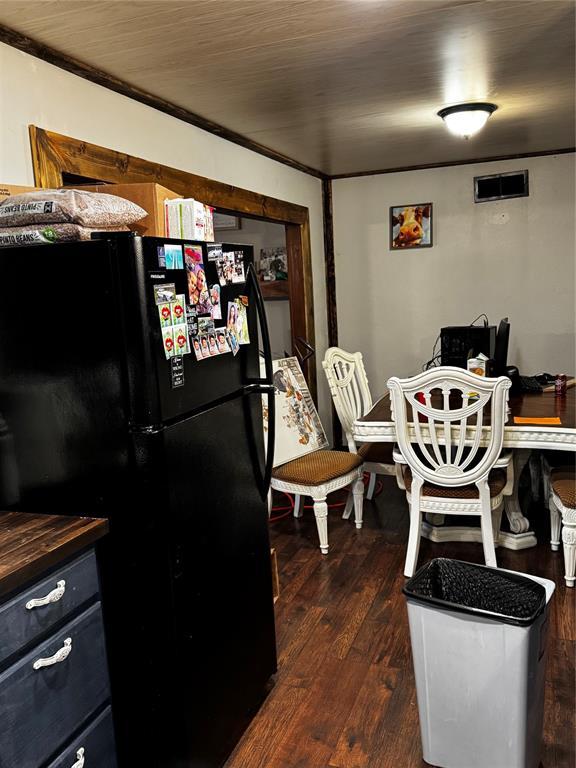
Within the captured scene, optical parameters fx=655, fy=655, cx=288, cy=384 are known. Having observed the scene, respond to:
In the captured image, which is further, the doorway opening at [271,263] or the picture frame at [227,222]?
the picture frame at [227,222]

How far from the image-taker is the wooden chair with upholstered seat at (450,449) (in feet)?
9.70

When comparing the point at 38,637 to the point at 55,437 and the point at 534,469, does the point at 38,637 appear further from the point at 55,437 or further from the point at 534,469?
the point at 534,469

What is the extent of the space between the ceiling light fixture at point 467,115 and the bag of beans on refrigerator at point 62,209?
2253 mm

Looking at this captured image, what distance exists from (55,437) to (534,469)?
3255mm

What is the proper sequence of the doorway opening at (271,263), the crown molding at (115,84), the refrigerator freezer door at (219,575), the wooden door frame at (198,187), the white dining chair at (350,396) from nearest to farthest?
1. the refrigerator freezer door at (219,575)
2. the crown molding at (115,84)
3. the wooden door frame at (198,187)
4. the white dining chair at (350,396)
5. the doorway opening at (271,263)

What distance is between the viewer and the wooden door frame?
89.0 inches

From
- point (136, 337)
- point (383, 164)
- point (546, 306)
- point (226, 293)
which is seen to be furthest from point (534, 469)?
point (136, 337)

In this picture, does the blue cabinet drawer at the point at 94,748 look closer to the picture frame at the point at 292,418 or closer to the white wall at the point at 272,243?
the picture frame at the point at 292,418

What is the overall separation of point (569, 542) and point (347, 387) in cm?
172

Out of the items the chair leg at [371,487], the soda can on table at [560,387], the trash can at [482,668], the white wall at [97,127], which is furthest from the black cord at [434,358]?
the trash can at [482,668]

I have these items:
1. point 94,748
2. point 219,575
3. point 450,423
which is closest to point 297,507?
point 450,423

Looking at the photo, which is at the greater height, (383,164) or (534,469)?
(383,164)

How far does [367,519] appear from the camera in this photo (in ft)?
13.4

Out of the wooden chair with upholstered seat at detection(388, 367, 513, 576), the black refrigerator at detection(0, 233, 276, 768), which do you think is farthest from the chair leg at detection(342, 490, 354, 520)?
the black refrigerator at detection(0, 233, 276, 768)
